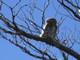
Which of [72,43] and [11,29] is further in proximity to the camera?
[72,43]

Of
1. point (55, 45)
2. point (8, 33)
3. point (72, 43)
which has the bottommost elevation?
point (72, 43)

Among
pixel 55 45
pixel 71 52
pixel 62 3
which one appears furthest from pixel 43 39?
pixel 62 3

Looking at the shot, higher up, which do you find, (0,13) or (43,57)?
(0,13)

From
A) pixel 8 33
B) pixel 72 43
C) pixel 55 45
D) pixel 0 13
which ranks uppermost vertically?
pixel 0 13

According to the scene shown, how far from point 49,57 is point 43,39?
62 cm

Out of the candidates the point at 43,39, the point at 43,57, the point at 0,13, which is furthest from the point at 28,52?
the point at 0,13

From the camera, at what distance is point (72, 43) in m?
6.87

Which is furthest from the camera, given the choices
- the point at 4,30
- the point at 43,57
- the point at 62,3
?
the point at 62,3

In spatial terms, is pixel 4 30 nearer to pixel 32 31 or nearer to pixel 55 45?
pixel 32 31

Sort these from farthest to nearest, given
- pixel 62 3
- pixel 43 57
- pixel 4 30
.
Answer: pixel 62 3 < pixel 43 57 < pixel 4 30

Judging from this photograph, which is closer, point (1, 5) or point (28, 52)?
point (1, 5)

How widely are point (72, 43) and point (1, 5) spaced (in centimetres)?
214

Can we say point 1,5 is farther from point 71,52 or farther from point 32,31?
point 71,52

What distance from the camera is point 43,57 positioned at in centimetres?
609
